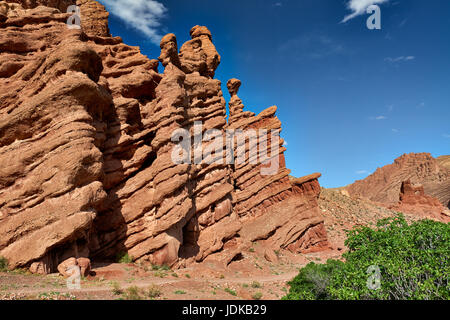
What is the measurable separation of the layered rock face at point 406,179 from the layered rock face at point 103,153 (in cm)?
9494

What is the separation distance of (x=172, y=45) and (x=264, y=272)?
1085 inches

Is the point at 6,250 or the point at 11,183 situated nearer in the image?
the point at 6,250

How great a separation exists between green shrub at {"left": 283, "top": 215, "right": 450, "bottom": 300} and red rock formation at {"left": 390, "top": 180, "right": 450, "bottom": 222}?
222ft

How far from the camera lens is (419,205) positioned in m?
74.8

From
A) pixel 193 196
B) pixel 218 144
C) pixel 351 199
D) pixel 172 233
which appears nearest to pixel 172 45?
pixel 218 144

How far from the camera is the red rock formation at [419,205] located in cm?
7100

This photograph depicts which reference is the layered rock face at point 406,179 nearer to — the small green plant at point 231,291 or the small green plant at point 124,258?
the small green plant at point 231,291

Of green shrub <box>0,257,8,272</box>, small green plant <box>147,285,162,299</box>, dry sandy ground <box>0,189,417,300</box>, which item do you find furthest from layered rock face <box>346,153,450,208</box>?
green shrub <box>0,257,8,272</box>

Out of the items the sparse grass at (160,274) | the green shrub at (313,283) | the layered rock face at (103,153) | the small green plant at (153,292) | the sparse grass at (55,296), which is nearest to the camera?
the sparse grass at (55,296)

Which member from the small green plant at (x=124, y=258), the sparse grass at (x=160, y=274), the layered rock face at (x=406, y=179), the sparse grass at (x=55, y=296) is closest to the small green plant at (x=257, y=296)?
the sparse grass at (x=160, y=274)

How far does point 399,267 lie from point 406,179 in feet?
444

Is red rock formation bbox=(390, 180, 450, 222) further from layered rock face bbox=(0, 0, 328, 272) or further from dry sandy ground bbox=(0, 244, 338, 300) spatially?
dry sandy ground bbox=(0, 244, 338, 300)
